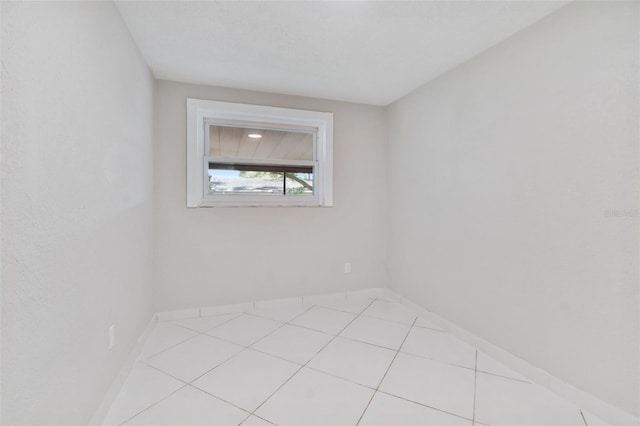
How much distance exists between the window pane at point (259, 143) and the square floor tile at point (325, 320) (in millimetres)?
1615

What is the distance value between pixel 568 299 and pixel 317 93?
254cm

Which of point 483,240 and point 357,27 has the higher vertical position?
point 357,27

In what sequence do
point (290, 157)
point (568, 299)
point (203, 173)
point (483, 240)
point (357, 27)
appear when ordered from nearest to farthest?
point (568, 299) < point (357, 27) < point (483, 240) < point (203, 173) < point (290, 157)

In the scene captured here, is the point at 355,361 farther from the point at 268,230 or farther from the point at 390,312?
the point at 268,230

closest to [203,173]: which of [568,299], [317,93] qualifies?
[317,93]

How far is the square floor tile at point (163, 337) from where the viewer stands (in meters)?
2.06

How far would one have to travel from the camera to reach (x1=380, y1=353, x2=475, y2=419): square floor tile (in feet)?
4.92

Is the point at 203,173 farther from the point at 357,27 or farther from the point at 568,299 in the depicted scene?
the point at 568,299

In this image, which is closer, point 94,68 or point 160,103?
point 94,68

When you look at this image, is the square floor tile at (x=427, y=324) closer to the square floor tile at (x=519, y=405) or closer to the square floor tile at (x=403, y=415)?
the square floor tile at (x=519, y=405)

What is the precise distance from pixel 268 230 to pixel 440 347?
71.5 inches

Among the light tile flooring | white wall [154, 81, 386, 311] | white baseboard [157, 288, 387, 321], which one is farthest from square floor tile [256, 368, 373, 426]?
white wall [154, 81, 386, 311]

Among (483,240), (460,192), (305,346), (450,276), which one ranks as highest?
(460,192)

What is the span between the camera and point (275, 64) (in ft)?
7.40
